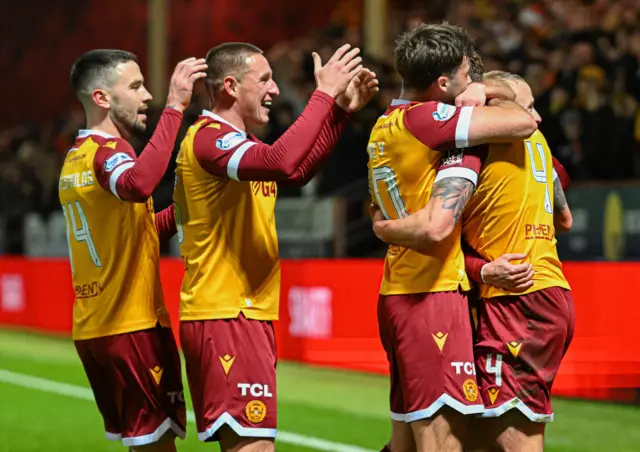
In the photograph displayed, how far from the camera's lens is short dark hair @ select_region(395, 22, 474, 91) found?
4.37m

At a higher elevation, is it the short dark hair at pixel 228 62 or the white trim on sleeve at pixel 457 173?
the short dark hair at pixel 228 62

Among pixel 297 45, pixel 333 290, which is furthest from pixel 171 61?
pixel 333 290

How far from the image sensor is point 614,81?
11.3 meters

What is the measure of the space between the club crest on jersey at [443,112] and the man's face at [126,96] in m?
1.43

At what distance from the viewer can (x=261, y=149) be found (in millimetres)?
4449

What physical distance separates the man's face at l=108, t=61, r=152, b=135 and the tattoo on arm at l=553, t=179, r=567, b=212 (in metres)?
1.90

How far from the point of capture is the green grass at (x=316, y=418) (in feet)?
25.0

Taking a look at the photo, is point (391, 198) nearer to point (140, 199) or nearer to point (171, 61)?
point (140, 199)

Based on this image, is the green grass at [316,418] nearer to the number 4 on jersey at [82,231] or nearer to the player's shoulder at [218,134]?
the number 4 on jersey at [82,231]

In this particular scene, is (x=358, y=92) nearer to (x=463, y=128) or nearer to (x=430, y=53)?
(x=430, y=53)

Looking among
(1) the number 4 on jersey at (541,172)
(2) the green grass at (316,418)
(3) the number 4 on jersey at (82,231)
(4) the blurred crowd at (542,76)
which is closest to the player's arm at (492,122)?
(1) the number 4 on jersey at (541,172)

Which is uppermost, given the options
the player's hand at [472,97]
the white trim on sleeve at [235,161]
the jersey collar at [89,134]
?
the player's hand at [472,97]

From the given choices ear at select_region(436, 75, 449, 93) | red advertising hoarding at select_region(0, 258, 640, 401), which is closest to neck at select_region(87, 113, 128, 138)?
ear at select_region(436, 75, 449, 93)

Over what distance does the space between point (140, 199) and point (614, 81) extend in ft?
25.9
